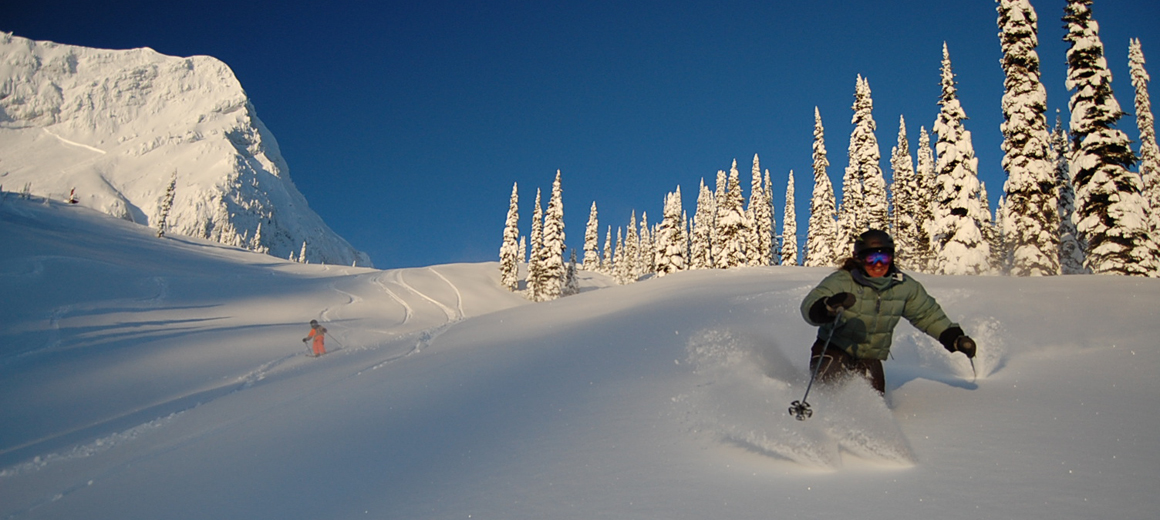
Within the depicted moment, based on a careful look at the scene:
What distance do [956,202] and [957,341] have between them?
26.6 metres

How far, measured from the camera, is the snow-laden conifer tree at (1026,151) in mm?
24188

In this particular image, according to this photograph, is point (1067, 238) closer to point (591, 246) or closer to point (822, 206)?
point (822, 206)

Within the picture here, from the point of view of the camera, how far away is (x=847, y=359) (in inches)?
198

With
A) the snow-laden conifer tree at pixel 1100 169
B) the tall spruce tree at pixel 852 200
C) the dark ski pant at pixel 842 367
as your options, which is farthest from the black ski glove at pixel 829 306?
the tall spruce tree at pixel 852 200

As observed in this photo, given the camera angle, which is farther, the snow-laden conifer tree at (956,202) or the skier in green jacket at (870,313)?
the snow-laden conifer tree at (956,202)

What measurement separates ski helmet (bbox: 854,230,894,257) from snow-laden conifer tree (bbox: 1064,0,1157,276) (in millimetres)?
24003

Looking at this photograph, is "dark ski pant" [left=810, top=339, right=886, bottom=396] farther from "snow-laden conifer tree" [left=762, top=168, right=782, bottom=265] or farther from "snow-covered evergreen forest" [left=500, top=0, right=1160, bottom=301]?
"snow-laden conifer tree" [left=762, top=168, right=782, bottom=265]

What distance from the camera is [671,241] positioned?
Result: 58.6 m

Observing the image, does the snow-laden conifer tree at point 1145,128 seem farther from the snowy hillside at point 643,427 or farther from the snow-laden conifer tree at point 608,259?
the snow-laden conifer tree at point 608,259

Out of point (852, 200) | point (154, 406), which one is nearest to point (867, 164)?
point (852, 200)

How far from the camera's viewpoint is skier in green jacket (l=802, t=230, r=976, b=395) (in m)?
4.89

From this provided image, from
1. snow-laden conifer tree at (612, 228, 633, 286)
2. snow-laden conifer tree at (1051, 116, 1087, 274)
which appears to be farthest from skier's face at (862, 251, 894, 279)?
snow-laden conifer tree at (612, 228, 633, 286)

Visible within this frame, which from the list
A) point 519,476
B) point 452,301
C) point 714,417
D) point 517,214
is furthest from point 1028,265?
point 517,214

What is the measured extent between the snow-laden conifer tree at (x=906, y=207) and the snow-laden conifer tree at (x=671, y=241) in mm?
20648
